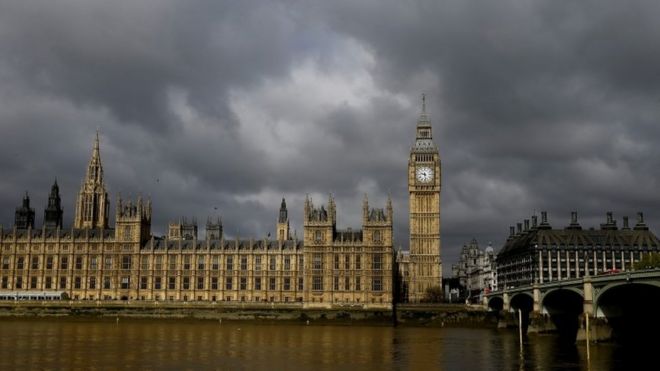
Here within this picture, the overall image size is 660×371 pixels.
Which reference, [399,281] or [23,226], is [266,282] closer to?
[399,281]

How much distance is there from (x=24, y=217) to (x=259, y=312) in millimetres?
72460

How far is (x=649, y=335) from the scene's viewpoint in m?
94.1

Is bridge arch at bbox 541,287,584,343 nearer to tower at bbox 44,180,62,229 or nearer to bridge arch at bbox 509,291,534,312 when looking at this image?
bridge arch at bbox 509,291,534,312

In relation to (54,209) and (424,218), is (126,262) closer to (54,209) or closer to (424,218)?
(54,209)

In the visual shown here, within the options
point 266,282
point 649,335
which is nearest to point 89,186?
point 266,282

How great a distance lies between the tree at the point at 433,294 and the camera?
156 meters

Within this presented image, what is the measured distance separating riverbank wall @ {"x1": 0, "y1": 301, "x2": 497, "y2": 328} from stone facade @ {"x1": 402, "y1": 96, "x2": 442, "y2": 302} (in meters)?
23.5

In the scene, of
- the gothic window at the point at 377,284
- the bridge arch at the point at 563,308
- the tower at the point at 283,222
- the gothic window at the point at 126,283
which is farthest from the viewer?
the tower at the point at 283,222

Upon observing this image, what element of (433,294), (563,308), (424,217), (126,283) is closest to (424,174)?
(424,217)

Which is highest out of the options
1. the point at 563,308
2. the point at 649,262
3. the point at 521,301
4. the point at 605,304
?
the point at 649,262

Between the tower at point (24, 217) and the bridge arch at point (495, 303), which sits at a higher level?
the tower at point (24, 217)

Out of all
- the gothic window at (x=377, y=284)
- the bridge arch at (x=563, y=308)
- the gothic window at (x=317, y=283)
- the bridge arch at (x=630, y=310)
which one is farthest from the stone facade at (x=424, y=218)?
the bridge arch at (x=630, y=310)

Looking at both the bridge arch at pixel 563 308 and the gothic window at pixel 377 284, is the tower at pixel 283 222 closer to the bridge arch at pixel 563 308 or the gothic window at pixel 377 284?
the gothic window at pixel 377 284

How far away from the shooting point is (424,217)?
16688 cm
